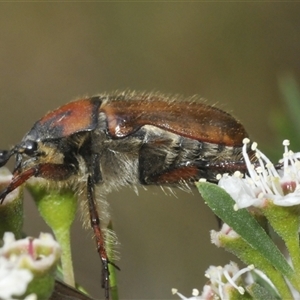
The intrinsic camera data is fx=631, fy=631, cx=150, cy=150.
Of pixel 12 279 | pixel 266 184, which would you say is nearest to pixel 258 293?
pixel 266 184

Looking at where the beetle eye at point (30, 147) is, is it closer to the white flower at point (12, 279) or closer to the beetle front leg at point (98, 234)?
the beetle front leg at point (98, 234)

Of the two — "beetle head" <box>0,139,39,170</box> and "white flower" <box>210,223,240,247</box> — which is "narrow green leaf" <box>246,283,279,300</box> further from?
"beetle head" <box>0,139,39,170</box>

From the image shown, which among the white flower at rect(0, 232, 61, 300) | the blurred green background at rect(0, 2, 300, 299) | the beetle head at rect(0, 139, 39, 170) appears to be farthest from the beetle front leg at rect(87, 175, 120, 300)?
the blurred green background at rect(0, 2, 300, 299)

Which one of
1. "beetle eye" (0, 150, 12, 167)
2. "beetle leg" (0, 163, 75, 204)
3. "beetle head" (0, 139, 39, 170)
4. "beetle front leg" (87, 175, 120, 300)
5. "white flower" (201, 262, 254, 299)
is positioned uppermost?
"beetle head" (0, 139, 39, 170)

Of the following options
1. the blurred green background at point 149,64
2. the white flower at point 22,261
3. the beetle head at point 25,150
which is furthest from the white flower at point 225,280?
the blurred green background at point 149,64

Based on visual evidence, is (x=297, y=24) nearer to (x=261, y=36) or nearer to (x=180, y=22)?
(x=261, y=36)

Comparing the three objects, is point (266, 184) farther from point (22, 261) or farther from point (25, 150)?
point (25, 150)

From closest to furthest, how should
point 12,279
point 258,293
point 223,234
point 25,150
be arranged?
point 12,279, point 258,293, point 223,234, point 25,150
